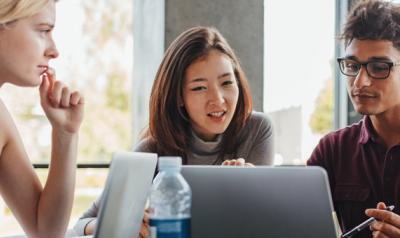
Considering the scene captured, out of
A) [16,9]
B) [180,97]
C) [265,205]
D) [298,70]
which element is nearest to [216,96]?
[180,97]

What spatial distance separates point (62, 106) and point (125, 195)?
512 mm

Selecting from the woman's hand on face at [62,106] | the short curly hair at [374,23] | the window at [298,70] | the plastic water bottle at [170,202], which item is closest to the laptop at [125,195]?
the plastic water bottle at [170,202]

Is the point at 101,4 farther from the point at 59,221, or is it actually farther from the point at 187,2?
the point at 59,221

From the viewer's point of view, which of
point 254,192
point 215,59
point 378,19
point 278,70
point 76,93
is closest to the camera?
point 254,192

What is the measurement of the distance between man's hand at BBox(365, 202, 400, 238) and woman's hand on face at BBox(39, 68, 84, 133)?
29.9 inches

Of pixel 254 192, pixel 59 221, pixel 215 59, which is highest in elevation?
pixel 215 59

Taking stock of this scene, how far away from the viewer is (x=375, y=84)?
5.49ft

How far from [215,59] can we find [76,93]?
66 cm

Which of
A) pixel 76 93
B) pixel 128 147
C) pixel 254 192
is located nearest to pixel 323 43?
pixel 128 147

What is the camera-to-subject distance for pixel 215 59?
74.1 inches

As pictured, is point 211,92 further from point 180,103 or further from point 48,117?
point 48,117

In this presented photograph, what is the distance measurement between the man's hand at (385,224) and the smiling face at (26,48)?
90 centimetres

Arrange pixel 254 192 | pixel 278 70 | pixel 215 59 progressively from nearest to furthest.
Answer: pixel 254 192, pixel 215 59, pixel 278 70

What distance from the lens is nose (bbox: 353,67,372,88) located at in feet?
5.47
